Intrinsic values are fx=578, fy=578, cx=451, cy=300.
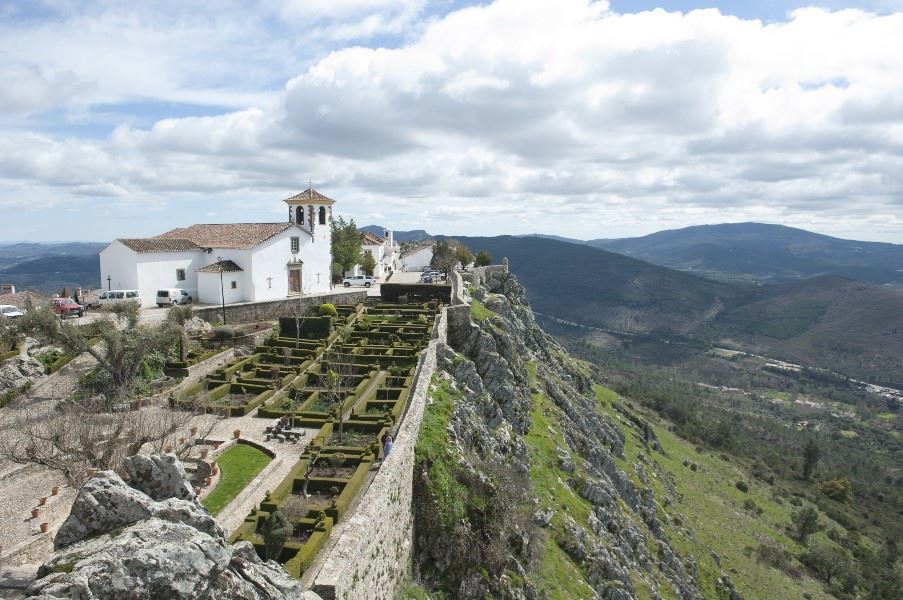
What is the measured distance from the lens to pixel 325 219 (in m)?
57.4

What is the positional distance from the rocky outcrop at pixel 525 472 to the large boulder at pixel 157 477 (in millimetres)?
12331

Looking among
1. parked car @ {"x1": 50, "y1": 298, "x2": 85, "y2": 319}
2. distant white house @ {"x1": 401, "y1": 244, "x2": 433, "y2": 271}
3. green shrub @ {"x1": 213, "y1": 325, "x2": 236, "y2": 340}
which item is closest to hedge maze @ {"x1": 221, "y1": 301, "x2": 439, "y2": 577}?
green shrub @ {"x1": 213, "y1": 325, "x2": 236, "y2": 340}

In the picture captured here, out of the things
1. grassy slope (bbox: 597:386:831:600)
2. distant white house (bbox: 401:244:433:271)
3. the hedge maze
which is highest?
distant white house (bbox: 401:244:433:271)

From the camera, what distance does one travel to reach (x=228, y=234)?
53219 mm

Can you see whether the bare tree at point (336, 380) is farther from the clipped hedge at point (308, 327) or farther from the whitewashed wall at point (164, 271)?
the whitewashed wall at point (164, 271)

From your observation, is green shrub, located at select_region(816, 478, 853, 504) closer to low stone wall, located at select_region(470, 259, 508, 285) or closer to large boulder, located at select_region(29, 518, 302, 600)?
low stone wall, located at select_region(470, 259, 508, 285)

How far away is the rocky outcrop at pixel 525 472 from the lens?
22.5 m

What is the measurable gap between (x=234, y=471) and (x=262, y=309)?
27677 millimetres

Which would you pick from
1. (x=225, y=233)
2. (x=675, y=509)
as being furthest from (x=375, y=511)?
(x=675, y=509)

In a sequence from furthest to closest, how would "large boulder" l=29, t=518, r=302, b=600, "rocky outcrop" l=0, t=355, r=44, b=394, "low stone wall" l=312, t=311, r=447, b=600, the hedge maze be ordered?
"rocky outcrop" l=0, t=355, r=44, b=394, the hedge maze, "low stone wall" l=312, t=311, r=447, b=600, "large boulder" l=29, t=518, r=302, b=600

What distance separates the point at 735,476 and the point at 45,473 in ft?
281

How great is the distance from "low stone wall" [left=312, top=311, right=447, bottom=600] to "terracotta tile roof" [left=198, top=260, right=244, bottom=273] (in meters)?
29.3

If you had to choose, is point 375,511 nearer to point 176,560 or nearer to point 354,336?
point 176,560

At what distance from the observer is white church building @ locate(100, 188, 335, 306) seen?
151ft
